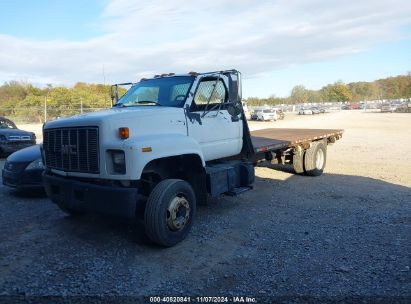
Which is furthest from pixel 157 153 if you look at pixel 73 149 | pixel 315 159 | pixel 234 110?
pixel 315 159

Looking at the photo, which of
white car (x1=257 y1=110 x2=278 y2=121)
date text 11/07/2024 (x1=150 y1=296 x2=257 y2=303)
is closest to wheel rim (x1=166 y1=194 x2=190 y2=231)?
date text 11/07/2024 (x1=150 y1=296 x2=257 y2=303)

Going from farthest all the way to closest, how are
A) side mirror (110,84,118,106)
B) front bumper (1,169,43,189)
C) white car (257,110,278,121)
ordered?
white car (257,110,278,121) → front bumper (1,169,43,189) → side mirror (110,84,118,106)

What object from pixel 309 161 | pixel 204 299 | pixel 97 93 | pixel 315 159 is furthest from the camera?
pixel 97 93

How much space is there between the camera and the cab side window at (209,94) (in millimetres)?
6047

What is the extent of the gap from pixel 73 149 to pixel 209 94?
7.40 feet

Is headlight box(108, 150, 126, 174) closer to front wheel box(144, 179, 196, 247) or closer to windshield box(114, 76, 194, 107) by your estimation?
front wheel box(144, 179, 196, 247)

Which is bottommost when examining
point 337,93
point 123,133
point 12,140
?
point 12,140

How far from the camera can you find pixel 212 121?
620 cm

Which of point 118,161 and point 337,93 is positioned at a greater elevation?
point 337,93

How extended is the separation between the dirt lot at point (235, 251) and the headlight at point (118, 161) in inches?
43.5

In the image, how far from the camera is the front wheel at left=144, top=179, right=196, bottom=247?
486 centimetres

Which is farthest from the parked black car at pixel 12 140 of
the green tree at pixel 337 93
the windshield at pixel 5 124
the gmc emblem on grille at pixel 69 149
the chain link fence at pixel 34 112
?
the green tree at pixel 337 93

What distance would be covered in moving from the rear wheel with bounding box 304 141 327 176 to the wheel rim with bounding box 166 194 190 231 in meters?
5.24

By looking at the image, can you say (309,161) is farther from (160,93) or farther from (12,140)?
(12,140)
